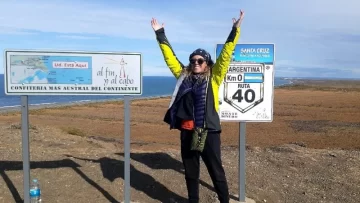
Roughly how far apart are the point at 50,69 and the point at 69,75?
0.74ft

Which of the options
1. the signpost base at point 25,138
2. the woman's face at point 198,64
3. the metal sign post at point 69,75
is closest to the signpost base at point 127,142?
the metal sign post at point 69,75

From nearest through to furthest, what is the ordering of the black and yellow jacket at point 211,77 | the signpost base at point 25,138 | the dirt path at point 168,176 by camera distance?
the black and yellow jacket at point 211,77 < the signpost base at point 25,138 < the dirt path at point 168,176

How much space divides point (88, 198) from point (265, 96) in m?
2.63

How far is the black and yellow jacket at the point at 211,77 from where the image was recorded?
4.19 meters

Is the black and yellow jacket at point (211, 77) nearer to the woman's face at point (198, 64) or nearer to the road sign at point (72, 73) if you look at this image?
the woman's face at point (198, 64)

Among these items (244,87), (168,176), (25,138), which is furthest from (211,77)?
(168,176)

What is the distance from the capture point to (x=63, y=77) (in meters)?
4.74

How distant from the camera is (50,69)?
4719 mm

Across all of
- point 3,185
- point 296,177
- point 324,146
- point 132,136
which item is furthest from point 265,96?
point 132,136

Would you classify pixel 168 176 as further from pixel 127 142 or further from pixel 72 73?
pixel 72 73

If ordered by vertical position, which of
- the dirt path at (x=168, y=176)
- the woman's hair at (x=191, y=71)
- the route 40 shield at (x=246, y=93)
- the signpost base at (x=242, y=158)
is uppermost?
the woman's hair at (x=191, y=71)

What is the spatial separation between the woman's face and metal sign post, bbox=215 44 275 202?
0.91 metres

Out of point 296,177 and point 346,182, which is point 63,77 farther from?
point 346,182

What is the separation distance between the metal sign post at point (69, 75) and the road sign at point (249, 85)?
A: 3.83 feet
